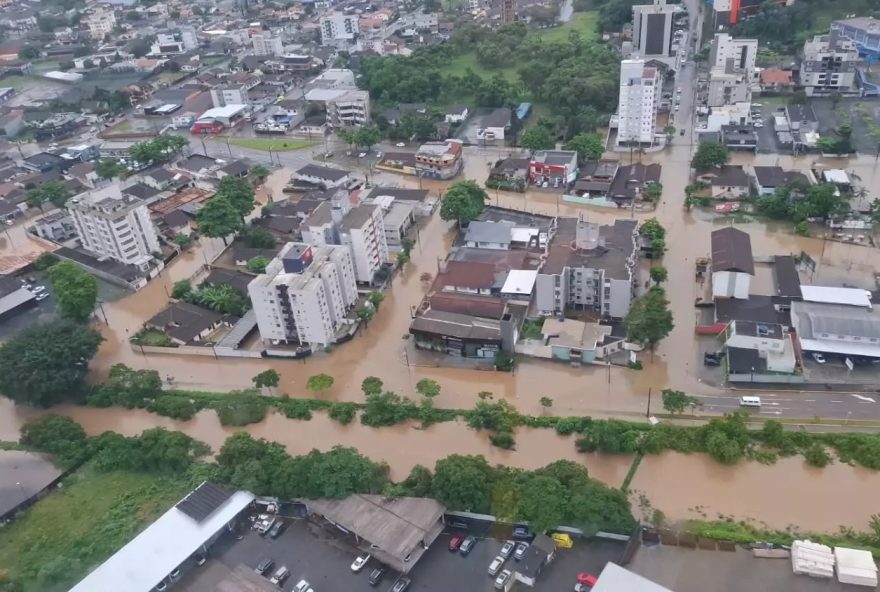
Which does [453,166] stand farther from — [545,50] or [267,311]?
[545,50]

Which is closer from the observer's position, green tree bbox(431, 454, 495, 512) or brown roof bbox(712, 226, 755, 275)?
green tree bbox(431, 454, 495, 512)

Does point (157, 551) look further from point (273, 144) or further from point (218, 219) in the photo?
point (273, 144)

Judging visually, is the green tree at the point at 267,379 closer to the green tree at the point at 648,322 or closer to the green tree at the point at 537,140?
the green tree at the point at 648,322

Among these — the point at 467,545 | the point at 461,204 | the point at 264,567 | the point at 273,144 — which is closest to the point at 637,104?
the point at 461,204

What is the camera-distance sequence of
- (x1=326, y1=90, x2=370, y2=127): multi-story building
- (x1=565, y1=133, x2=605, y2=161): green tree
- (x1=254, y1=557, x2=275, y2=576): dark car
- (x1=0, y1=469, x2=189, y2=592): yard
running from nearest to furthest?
(x1=254, y1=557, x2=275, y2=576): dark car
(x1=0, y1=469, x2=189, y2=592): yard
(x1=565, y1=133, x2=605, y2=161): green tree
(x1=326, y1=90, x2=370, y2=127): multi-story building

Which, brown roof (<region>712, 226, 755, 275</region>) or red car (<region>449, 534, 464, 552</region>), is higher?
brown roof (<region>712, 226, 755, 275</region>)

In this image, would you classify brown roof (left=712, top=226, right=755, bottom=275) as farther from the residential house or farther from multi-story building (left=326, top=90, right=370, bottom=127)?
multi-story building (left=326, top=90, right=370, bottom=127)

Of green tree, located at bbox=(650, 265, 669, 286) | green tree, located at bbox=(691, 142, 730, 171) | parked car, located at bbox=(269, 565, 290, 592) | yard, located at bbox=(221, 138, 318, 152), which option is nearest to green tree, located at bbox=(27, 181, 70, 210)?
yard, located at bbox=(221, 138, 318, 152)
